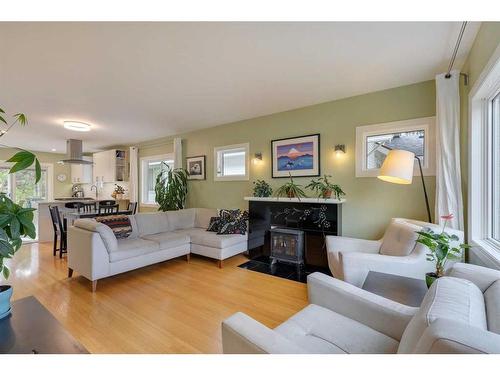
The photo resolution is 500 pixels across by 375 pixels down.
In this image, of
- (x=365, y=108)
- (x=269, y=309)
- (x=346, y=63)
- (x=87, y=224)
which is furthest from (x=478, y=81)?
(x=87, y=224)

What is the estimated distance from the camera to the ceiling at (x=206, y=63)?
1905mm

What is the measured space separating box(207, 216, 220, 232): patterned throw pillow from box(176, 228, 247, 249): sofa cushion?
0.14 metres

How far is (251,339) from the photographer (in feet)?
3.12

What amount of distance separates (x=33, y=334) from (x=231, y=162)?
3.95 m

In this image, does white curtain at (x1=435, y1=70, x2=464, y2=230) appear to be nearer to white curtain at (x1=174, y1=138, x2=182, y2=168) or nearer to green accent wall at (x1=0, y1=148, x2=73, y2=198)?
white curtain at (x1=174, y1=138, x2=182, y2=168)

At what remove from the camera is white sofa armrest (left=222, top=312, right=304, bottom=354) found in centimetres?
90

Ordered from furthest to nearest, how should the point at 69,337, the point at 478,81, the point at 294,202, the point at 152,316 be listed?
the point at 294,202
the point at 152,316
the point at 478,81
the point at 69,337

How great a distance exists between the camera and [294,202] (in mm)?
3717

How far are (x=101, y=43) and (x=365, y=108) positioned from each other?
317 cm

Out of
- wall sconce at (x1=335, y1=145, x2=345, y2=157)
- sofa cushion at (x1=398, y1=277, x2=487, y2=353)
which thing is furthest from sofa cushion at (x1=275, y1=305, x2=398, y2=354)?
wall sconce at (x1=335, y1=145, x2=345, y2=157)

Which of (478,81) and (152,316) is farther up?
(478,81)

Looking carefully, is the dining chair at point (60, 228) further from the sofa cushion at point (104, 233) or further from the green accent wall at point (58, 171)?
the green accent wall at point (58, 171)
